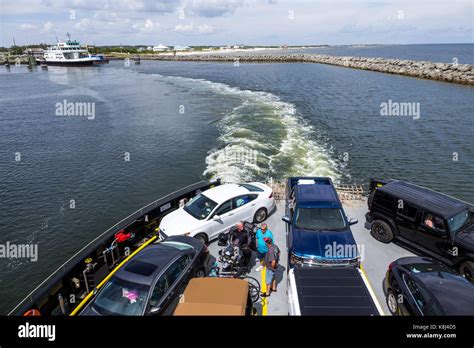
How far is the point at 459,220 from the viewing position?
28.8 feet

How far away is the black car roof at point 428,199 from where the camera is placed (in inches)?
349

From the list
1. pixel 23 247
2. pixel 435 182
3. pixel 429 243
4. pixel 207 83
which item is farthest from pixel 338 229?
pixel 207 83

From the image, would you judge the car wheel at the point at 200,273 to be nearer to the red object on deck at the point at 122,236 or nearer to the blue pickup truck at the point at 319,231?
the blue pickup truck at the point at 319,231

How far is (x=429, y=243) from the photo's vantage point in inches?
355

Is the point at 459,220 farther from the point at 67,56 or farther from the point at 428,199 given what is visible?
the point at 67,56

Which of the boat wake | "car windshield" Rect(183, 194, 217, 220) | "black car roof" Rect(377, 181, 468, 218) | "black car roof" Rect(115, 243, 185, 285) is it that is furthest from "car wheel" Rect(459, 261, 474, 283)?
the boat wake

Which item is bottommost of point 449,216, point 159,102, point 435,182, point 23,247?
point 23,247

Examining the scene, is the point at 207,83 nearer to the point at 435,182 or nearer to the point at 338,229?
the point at 435,182

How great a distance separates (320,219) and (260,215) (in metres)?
2.92

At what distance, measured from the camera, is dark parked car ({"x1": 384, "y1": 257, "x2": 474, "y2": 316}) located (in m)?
5.97

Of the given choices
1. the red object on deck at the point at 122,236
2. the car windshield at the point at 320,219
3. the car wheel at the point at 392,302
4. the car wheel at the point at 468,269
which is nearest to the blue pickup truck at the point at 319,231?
the car windshield at the point at 320,219

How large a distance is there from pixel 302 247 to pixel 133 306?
454 cm

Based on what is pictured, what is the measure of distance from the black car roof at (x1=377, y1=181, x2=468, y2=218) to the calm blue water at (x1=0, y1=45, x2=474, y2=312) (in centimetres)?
1113

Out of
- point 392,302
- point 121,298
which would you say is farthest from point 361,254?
point 121,298
